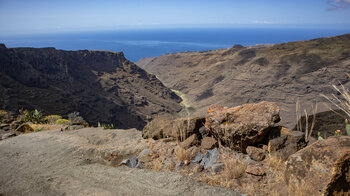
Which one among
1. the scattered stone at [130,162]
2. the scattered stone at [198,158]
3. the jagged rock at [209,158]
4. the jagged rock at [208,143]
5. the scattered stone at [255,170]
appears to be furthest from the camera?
the jagged rock at [208,143]

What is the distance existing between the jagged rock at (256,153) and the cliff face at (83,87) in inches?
1138

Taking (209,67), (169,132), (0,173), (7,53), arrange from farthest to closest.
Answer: (209,67)
(7,53)
(169,132)
(0,173)

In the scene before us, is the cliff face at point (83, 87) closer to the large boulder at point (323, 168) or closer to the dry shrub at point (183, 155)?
the dry shrub at point (183, 155)

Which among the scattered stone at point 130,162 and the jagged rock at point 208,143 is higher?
the jagged rock at point 208,143

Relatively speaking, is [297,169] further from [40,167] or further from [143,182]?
[40,167]

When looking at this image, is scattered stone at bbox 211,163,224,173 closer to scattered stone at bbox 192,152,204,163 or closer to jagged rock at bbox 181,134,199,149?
scattered stone at bbox 192,152,204,163

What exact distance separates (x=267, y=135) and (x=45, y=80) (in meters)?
43.3

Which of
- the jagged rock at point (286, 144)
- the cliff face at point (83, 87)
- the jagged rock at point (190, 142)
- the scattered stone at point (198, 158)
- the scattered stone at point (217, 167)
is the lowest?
the cliff face at point (83, 87)

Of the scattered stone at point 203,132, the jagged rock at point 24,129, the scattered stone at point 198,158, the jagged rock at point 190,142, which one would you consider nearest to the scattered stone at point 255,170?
the scattered stone at point 198,158

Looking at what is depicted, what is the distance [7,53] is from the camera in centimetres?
3712

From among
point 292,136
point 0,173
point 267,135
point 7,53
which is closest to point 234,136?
point 267,135

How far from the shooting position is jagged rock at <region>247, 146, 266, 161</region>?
373cm

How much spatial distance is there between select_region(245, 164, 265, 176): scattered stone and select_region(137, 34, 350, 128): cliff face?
3318cm

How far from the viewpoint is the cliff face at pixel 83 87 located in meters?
29.9
